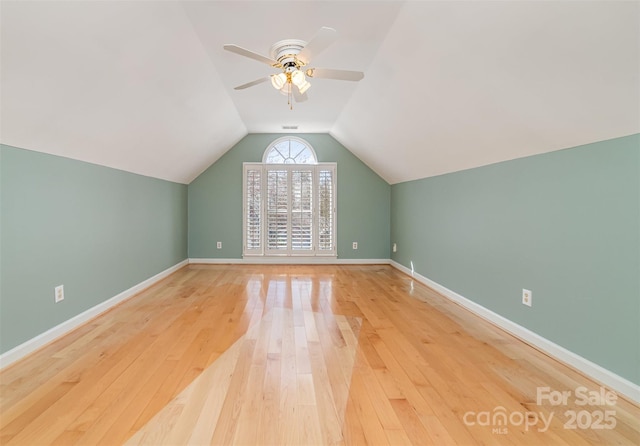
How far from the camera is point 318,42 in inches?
74.0

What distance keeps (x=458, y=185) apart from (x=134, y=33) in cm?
333

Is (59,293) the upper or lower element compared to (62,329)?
upper

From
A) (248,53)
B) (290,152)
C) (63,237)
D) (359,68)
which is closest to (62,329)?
(63,237)

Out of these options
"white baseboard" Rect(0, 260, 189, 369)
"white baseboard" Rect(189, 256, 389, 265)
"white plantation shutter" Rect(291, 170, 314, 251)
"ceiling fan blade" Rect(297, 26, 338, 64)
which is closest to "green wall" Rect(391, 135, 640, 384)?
"ceiling fan blade" Rect(297, 26, 338, 64)

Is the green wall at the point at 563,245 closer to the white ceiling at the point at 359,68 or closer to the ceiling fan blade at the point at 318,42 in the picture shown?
the white ceiling at the point at 359,68

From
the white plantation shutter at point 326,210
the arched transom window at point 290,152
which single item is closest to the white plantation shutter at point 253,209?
the arched transom window at point 290,152

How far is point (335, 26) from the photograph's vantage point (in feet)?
7.47

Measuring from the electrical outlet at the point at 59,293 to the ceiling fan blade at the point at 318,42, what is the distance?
2679 millimetres

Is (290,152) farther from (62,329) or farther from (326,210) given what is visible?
(62,329)

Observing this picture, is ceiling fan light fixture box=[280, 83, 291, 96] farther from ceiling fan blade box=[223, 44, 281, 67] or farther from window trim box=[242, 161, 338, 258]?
window trim box=[242, 161, 338, 258]

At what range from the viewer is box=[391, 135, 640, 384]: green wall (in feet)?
5.78

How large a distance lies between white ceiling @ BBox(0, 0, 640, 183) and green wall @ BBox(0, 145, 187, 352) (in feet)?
0.71

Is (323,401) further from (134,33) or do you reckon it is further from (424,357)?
(134,33)

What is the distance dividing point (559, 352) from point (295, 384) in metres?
1.88
